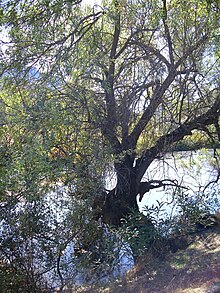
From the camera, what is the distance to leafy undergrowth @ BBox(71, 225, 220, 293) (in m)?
4.67

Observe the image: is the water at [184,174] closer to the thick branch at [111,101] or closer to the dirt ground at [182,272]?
the dirt ground at [182,272]

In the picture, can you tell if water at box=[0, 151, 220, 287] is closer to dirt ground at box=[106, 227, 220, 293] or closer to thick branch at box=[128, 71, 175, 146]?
dirt ground at box=[106, 227, 220, 293]

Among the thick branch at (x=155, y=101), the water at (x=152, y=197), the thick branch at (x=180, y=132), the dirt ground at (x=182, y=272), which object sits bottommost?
the dirt ground at (x=182, y=272)

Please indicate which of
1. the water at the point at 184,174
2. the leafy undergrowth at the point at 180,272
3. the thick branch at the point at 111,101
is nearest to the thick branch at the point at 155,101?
Result: the thick branch at the point at 111,101

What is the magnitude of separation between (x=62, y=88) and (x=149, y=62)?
165 cm

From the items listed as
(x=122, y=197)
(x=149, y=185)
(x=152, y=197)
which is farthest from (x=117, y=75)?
(x=152, y=197)

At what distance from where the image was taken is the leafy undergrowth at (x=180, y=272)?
467 cm

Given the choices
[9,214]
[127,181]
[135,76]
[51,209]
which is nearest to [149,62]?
[135,76]

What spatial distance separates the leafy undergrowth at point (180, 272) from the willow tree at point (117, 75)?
1159mm

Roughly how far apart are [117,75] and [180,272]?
3.19 m

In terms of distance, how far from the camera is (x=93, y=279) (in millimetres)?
5484

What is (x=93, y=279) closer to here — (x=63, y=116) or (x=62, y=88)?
(x=63, y=116)

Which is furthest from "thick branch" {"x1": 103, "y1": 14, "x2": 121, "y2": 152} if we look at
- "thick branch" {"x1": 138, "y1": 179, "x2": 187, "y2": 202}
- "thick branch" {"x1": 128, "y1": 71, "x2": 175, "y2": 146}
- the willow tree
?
"thick branch" {"x1": 138, "y1": 179, "x2": 187, "y2": 202}

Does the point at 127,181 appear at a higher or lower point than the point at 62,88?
lower
